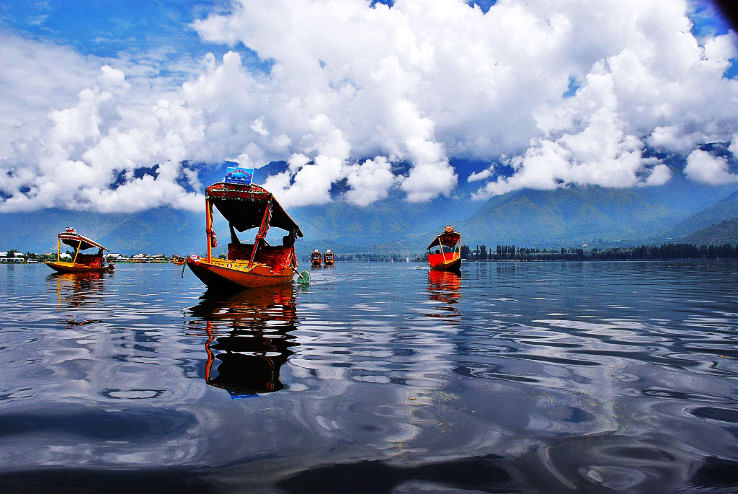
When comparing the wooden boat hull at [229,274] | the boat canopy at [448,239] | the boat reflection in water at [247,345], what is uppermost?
the boat canopy at [448,239]

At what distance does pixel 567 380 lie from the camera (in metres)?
6.62

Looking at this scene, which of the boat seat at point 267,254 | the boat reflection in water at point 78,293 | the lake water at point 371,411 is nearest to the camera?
the lake water at point 371,411

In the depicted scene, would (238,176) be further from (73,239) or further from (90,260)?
(90,260)

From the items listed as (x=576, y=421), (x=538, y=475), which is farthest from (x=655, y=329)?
(x=538, y=475)

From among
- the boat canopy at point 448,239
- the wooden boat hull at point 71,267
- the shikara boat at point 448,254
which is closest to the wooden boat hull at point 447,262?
the shikara boat at point 448,254

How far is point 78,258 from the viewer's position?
210 ft

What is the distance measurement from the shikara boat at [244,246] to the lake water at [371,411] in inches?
520

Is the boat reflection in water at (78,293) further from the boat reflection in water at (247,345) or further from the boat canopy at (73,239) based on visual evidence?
the boat canopy at (73,239)

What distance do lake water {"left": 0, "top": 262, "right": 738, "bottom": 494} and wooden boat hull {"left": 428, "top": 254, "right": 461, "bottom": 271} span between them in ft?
159

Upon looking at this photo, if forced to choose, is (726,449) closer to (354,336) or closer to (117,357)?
(354,336)

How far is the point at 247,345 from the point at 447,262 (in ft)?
176

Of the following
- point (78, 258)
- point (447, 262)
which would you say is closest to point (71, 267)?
point (78, 258)

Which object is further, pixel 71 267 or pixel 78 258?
pixel 78 258

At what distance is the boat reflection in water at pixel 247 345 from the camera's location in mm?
6547
